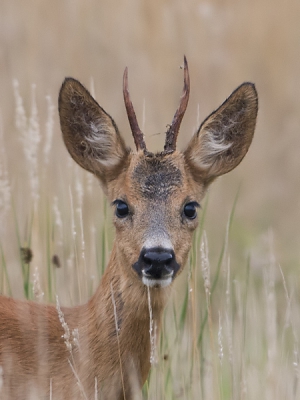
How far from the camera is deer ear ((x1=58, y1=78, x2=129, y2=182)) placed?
19.0 ft

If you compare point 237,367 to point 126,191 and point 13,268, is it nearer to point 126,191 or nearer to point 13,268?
point 126,191

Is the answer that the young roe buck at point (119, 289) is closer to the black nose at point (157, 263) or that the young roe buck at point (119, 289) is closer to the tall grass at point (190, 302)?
the black nose at point (157, 263)

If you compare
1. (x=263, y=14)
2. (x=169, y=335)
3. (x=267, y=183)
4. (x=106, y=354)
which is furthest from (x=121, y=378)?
(x=263, y=14)

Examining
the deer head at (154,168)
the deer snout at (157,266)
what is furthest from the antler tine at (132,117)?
the deer snout at (157,266)

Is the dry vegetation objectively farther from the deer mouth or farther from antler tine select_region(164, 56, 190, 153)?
the deer mouth

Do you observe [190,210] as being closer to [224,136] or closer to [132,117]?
[132,117]

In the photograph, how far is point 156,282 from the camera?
5.08 metres

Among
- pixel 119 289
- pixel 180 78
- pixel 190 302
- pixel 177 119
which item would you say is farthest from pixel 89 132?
pixel 180 78

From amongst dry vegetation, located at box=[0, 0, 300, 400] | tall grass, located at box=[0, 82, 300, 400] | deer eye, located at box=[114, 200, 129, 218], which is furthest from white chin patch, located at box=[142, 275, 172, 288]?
dry vegetation, located at box=[0, 0, 300, 400]

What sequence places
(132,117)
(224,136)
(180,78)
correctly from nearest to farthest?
1. (132,117)
2. (224,136)
3. (180,78)

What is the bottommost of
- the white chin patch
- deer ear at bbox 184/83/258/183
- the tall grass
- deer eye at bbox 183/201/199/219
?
the tall grass

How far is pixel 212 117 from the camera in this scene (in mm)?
5945

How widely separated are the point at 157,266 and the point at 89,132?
4.27 ft

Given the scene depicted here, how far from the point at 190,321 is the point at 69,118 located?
1.47 metres
